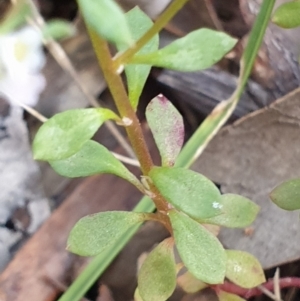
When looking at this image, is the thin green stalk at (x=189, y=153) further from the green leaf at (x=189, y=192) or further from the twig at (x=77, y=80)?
→ the green leaf at (x=189, y=192)

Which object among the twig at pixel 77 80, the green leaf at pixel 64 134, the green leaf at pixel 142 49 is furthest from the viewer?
the twig at pixel 77 80

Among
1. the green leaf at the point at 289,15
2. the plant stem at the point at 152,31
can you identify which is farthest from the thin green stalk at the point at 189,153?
the plant stem at the point at 152,31

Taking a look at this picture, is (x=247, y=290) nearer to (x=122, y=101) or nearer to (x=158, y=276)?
(x=158, y=276)

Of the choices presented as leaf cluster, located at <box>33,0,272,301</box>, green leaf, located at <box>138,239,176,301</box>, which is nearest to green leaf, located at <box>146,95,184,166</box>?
leaf cluster, located at <box>33,0,272,301</box>

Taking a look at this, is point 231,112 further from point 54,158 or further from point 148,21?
point 54,158

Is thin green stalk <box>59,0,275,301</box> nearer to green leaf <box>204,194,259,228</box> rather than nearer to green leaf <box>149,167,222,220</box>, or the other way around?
green leaf <box>204,194,259,228</box>
